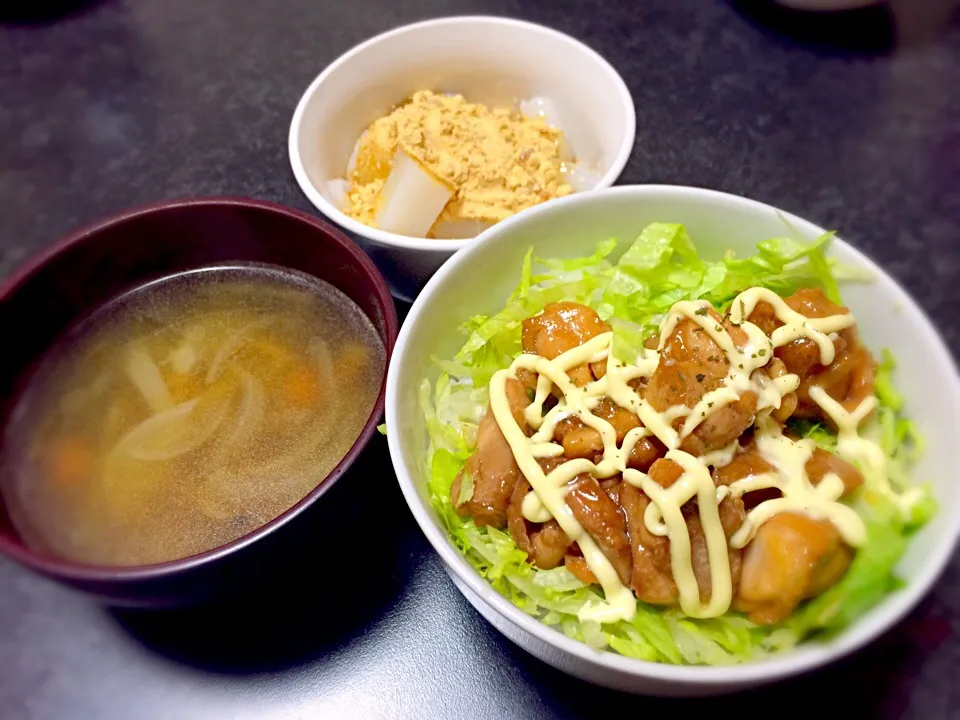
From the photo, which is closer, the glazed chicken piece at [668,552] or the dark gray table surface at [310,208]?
the glazed chicken piece at [668,552]

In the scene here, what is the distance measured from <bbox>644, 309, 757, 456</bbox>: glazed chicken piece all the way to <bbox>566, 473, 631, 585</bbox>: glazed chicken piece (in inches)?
4.9

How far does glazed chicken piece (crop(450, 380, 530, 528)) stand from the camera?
3.08ft

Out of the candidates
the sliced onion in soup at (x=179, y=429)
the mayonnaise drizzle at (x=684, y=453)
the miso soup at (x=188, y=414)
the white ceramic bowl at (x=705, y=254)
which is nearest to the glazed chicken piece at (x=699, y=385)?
the mayonnaise drizzle at (x=684, y=453)

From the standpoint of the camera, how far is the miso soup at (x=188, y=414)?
1.07 m

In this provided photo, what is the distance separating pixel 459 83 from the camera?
1683 mm

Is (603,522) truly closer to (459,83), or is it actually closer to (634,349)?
(634,349)

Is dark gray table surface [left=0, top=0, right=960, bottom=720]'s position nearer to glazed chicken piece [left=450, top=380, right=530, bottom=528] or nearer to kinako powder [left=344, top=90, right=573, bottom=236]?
glazed chicken piece [left=450, top=380, right=530, bottom=528]

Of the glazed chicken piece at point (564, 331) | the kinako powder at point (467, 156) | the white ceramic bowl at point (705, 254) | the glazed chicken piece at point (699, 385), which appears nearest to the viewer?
the white ceramic bowl at point (705, 254)

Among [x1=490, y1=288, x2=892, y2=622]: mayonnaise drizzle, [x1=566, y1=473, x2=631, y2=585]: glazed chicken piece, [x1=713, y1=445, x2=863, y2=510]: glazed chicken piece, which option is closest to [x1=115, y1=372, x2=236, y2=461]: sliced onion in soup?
[x1=490, y1=288, x2=892, y2=622]: mayonnaise drizzle

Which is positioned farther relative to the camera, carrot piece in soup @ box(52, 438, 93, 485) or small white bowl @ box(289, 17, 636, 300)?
small white bowl @ box(289, 17, 636, 300)

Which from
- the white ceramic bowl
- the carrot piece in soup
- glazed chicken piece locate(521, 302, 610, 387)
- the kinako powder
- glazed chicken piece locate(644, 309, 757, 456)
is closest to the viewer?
the white ceramic bowl

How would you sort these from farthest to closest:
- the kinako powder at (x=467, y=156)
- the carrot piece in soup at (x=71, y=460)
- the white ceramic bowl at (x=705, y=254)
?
the kinako powder at (x=467, y=156), the carrot piece in soup at (x=71, y=460), the white ceramic bowl at (x=705, y=254)

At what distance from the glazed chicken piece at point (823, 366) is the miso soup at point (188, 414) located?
1.99 feet

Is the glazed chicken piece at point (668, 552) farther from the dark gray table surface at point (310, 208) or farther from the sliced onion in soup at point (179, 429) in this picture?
the sliced onion in soup at point (179, 429)
